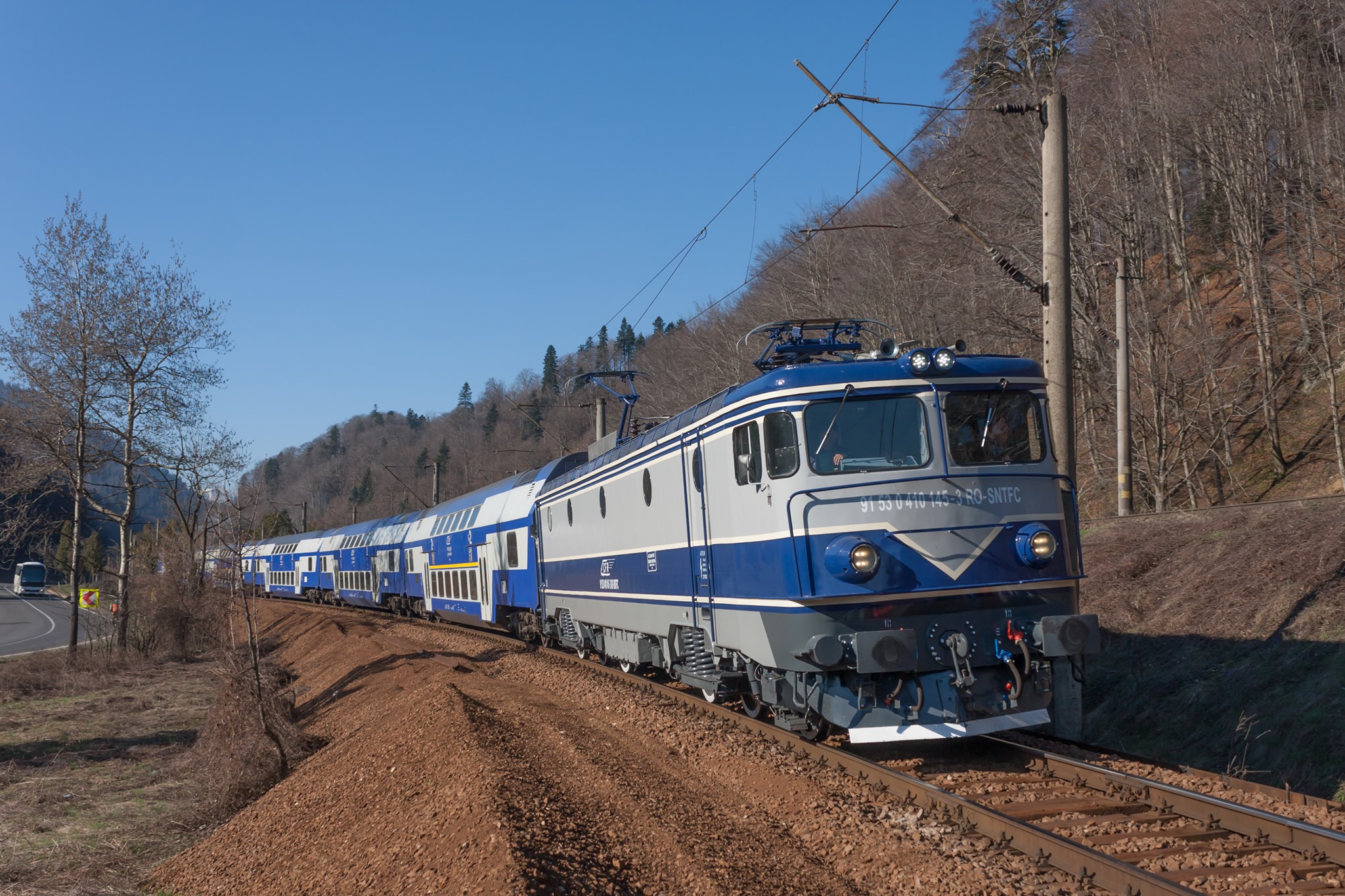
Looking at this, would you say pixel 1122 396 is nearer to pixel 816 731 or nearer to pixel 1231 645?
pixel 1231 645

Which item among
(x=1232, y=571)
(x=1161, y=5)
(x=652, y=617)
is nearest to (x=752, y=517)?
(x=652, y=617)

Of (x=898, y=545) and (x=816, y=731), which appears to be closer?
(x=898, y=545)

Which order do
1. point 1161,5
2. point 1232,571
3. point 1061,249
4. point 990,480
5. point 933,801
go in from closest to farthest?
1. point 933,801
2. point 990,480
3. point 1061,249
4. point 1232,571
5. point 1161,5

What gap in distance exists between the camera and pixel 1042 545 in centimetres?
840

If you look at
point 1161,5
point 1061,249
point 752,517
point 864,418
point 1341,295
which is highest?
point 1161,5

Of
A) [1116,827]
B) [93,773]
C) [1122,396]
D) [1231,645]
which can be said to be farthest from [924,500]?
[93,773]

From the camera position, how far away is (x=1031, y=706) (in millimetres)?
8242

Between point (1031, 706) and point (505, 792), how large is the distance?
4457 mm

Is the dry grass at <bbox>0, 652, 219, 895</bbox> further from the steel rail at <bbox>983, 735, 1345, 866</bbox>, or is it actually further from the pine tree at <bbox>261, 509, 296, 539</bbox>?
the pine tree at <bbox>261, 509, 296, 539</bbox>

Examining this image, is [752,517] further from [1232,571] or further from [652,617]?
[1232,571]

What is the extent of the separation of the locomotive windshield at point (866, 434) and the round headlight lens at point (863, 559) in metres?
0.73

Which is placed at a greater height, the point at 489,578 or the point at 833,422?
the point at 833,422

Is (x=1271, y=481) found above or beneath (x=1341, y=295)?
beneath

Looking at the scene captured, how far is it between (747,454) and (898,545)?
1675 millimetres
